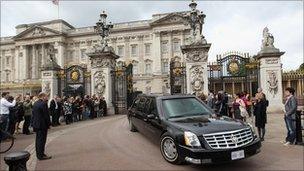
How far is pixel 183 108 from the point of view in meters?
8.88

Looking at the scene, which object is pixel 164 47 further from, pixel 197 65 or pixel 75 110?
pixel 75 110

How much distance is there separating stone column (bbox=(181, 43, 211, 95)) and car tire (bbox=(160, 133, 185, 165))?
12284 millimetres

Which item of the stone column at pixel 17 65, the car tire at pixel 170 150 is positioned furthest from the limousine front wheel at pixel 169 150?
the stone column at pixel 17 65

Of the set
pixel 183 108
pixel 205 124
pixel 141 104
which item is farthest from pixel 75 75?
pixel 205 124

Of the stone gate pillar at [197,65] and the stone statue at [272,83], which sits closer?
the stone statue at [272,83]

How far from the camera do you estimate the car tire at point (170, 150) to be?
7.52m

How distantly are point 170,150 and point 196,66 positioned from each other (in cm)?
1294

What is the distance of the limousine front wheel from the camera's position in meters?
7.56

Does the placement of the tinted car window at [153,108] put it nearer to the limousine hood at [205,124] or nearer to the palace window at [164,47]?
the limousine hood at [205,124]

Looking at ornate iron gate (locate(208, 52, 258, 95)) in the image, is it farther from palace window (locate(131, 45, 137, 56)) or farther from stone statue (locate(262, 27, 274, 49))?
palace window (locate(131, 45, 137, 56))

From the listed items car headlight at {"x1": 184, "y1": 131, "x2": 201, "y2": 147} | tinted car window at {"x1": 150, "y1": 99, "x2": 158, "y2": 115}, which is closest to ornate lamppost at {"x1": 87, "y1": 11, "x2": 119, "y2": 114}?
tinted car window at {"x1": 150, "y1": 99, "x2": 158, "y2": 115}

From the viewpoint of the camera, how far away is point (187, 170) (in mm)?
7270

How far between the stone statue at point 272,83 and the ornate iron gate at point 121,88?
929 cm

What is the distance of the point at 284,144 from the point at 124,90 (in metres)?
15.2
